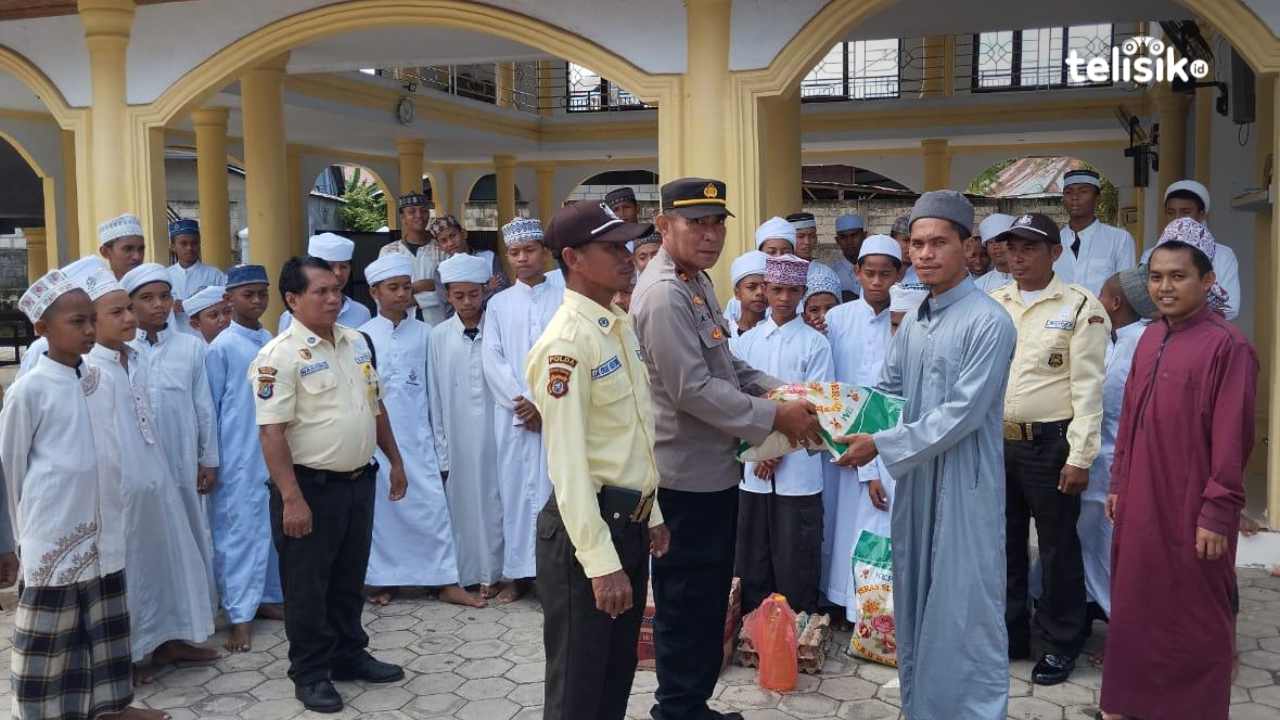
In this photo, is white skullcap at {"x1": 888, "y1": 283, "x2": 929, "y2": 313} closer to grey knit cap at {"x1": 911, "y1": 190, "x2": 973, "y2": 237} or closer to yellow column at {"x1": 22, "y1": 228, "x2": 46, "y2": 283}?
grey knit cap at {"x1": 911, "y1": 190, "x2": 973, "y2": 237}

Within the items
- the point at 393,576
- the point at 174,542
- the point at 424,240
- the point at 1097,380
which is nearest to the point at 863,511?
the point at 1097,380

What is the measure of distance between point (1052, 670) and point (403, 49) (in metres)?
7.43

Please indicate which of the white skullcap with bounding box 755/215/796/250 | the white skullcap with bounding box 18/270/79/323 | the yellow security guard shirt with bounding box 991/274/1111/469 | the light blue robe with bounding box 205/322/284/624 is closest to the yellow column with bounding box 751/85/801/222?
the white skullcap with bounding box 755/215/796/250

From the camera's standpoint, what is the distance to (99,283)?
3951 mm

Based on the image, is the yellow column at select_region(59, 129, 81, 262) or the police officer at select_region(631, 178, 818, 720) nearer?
the police officer at select_region(631, 178, 818, 720)

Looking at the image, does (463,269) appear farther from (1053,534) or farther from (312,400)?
(1053,534)

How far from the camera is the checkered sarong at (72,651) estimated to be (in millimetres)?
3635

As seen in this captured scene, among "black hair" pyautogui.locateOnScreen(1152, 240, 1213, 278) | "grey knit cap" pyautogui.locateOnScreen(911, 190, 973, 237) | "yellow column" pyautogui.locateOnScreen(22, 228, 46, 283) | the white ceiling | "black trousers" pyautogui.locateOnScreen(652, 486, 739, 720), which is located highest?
the white ceiling

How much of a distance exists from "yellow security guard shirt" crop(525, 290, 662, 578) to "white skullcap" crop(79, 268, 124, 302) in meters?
1.81

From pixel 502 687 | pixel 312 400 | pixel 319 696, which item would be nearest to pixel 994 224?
pixel 502 687

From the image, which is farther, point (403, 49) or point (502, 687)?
point (403, 49)

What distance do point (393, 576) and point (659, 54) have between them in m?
3.37

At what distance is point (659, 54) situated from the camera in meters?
6.62

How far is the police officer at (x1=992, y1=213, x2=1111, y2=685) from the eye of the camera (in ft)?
13.7
